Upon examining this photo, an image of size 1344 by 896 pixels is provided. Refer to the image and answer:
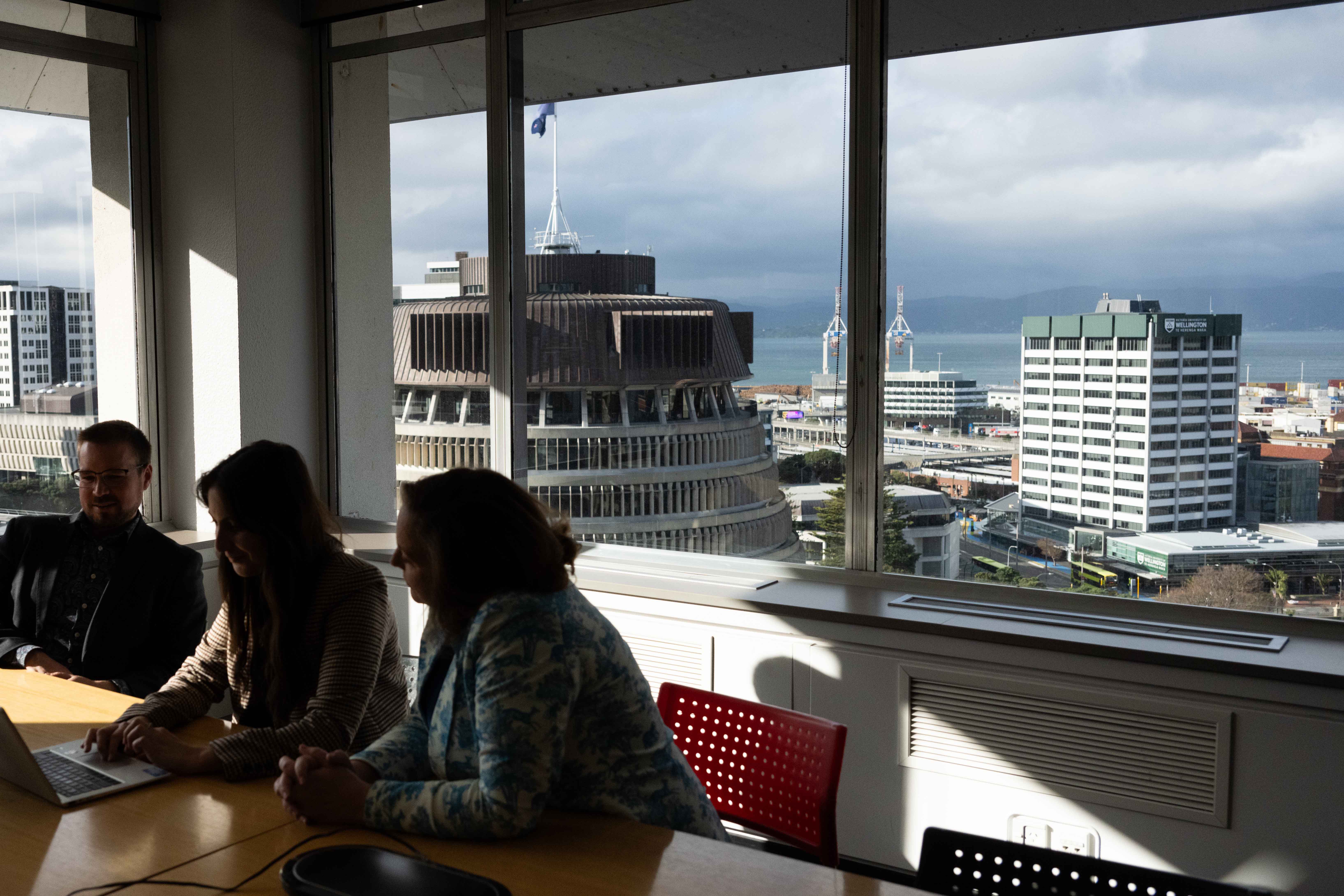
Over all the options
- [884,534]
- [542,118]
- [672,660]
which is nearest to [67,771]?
[672,660]

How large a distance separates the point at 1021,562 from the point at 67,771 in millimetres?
2444

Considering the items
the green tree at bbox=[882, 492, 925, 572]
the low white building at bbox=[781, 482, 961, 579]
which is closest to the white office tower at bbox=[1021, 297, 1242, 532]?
the low white building at bbox=[781, 482, 961, 579]

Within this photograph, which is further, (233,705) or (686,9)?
(686,9)

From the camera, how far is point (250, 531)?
2162 millimetres

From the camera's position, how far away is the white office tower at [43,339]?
12.7 ft

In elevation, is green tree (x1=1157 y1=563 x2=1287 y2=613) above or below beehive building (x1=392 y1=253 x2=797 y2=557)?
below

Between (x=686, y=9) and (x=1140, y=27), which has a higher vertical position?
(x=686, y=9)

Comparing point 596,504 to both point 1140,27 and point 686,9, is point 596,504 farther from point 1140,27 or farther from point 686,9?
point 1140,27

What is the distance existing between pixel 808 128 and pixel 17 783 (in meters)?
2.68

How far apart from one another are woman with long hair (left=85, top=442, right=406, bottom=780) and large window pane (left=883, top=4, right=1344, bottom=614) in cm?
173

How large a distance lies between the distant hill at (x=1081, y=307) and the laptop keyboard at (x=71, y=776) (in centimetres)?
228

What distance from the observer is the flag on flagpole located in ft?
12.5

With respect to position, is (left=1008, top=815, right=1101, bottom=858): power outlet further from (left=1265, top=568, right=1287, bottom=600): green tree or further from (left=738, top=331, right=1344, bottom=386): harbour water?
(left=738, top=331, right=1344, bottom=386): harbour water

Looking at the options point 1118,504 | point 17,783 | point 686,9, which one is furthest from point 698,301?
point 17,783
